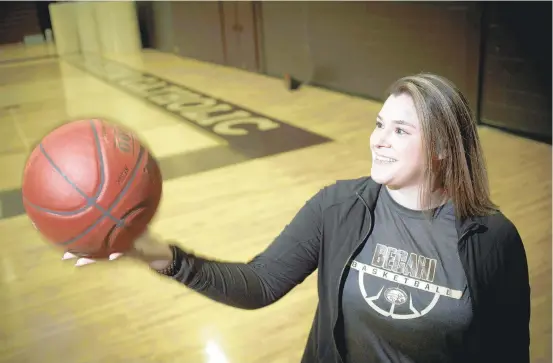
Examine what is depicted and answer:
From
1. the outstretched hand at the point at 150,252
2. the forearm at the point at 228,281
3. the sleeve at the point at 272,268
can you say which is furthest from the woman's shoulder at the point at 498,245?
the outstretched hand at the point at 150,252

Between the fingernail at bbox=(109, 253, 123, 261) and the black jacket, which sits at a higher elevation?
the fingernail at bbox=(109, 253, 123, 261)

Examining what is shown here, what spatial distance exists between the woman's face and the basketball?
0.48 meters

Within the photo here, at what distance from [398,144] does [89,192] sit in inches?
24.8

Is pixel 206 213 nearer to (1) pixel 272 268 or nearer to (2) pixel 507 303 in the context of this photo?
(1) pixel 272 268

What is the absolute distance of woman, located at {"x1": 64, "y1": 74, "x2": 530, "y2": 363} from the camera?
1.22 meters

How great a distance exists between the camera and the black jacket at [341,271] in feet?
4.07

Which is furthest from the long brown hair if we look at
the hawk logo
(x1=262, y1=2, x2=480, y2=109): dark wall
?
(x1=262, y1=2, x2=480, y2=109): dark wall

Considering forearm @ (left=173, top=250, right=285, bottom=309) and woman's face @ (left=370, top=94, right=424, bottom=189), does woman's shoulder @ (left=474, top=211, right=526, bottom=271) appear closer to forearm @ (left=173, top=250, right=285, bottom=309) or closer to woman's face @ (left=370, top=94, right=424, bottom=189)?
woman's face @ (left=370, top=94, right=424, bottom=189)

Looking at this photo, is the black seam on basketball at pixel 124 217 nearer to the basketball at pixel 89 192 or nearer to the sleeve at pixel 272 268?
the basketball at pixel 89 192

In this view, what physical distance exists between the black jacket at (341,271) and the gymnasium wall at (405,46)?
3.33 meters

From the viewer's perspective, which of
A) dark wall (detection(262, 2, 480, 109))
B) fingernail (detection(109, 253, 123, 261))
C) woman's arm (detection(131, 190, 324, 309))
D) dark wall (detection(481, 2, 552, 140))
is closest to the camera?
fingernail (detection(109, 253, 123, 261))

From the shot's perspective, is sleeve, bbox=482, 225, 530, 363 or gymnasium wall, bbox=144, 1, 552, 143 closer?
sleeve, bbox=482, 225, 530, 363

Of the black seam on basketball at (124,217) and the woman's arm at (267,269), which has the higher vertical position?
the black seam on basketball at (124,217)

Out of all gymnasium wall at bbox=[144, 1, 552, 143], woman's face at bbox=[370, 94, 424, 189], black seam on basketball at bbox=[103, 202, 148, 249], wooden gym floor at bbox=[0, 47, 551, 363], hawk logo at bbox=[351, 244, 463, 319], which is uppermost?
woman's face at bbox=[370, 94, 424, 189]
